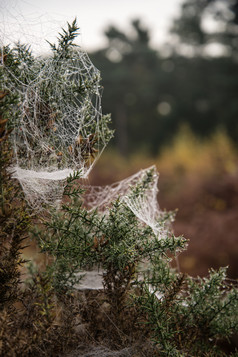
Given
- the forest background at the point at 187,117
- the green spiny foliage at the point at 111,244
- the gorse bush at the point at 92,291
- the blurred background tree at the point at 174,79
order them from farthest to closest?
the blurred background tree at the point at 174,79 < the forest background at the point at 187,117 < the green spiny foliage at the point at 111,244 < the gorse bush at the point at 92,291

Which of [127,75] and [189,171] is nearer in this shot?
[189,171]

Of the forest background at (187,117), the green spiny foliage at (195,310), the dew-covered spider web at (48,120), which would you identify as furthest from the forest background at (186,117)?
the dew-covered spider web at (48,120)

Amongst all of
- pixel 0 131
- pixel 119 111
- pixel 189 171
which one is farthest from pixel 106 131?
pixel 119 111

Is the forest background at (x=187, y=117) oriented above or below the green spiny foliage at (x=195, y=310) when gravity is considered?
above

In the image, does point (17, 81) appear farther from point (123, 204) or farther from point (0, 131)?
point (123, 204)

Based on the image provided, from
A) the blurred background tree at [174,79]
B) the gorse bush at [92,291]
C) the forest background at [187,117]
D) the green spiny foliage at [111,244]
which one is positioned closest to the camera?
the gorse bush at [92,291]

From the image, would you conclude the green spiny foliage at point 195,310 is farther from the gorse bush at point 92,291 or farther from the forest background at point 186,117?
the forest background at point 186,117

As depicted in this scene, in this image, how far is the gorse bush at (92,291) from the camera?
1.15 m

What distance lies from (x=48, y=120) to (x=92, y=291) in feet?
2.86

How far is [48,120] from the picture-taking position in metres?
1.35

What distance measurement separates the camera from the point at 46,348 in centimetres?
117

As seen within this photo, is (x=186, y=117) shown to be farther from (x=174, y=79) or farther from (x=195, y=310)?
(x=195, y=310)

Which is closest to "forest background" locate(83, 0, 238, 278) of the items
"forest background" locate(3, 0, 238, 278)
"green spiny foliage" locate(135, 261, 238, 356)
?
"forest background" locate(3, 0, 238, 278)

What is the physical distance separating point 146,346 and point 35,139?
3.30 feet
